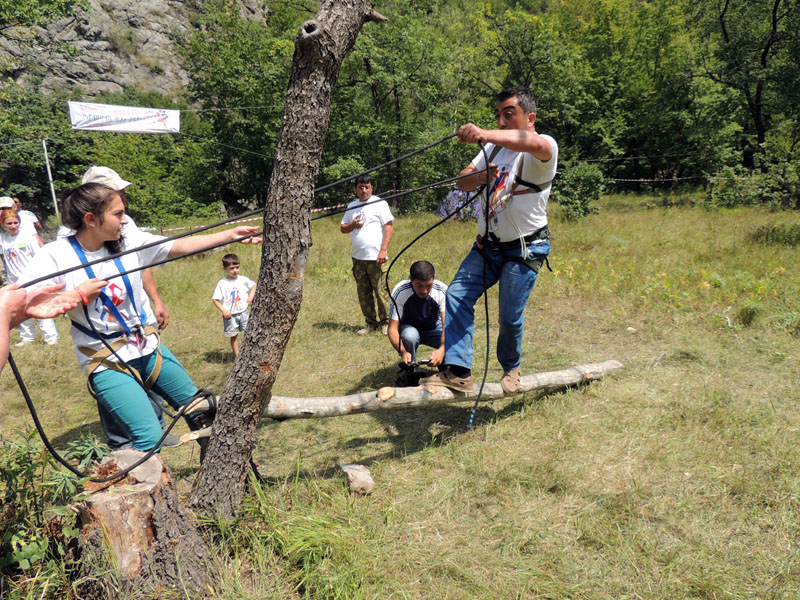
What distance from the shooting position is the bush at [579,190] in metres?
13.9

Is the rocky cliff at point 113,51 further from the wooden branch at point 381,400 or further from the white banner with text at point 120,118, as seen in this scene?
the wooden branch at point 381,400

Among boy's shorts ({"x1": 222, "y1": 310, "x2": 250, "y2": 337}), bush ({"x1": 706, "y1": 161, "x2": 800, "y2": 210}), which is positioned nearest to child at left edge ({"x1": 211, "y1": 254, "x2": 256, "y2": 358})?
boy's shorts ({"x1": 222, "y1": 310, "x2": 250, "y2": 337})

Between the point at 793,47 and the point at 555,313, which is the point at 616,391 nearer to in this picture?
the point at 555,313

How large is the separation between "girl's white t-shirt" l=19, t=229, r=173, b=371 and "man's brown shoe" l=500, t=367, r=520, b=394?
2390 millimetres

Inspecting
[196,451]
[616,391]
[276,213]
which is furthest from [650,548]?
[196,451]

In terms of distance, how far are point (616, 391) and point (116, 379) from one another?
3.60 meters

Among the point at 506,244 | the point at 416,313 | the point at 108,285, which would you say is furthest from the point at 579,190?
the point at 108,285

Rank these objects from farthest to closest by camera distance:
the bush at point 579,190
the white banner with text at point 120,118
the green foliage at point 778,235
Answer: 1. the white banner with text at point 120,118
2. the bush at point 579,190
3. the green foliage at point 778,235

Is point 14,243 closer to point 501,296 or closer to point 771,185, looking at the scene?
point 501,296

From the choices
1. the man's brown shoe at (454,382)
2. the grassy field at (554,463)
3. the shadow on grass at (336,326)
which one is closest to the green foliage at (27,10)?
the grassy field at (554,463)

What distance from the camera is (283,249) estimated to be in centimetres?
254

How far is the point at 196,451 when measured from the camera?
4070mm

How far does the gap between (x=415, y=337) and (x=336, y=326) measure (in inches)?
97.9

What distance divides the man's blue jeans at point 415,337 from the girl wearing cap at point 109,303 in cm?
208
